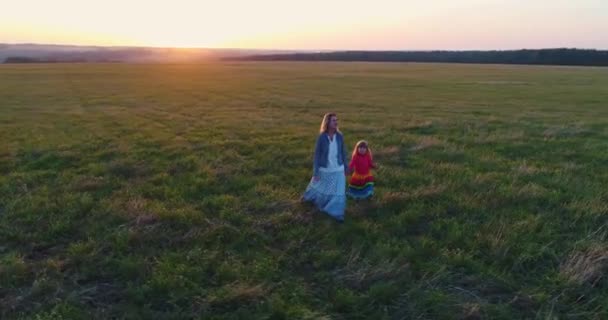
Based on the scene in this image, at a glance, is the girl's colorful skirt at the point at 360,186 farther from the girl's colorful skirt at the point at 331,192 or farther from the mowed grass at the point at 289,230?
the girl's colorful skirt at the point at 331,192

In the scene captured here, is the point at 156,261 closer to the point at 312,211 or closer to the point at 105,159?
the point at 312,211

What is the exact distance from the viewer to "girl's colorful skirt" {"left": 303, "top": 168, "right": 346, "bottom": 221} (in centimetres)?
841

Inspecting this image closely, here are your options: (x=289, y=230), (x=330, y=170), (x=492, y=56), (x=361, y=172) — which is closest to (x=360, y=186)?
(x=361, y=172)

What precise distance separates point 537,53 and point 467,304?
121590mm

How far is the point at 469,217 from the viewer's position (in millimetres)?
8523

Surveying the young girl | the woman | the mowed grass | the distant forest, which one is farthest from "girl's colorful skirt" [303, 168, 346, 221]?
the distant forest

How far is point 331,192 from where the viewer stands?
27.8ft

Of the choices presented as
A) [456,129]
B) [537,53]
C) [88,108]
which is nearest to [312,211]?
[456,129]

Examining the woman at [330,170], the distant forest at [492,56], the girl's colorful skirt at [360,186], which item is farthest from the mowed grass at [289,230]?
the distant forest at [492,56]

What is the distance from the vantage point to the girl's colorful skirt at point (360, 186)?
921 cm

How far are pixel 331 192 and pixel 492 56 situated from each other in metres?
126

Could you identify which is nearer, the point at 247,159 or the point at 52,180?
the point at 52,180

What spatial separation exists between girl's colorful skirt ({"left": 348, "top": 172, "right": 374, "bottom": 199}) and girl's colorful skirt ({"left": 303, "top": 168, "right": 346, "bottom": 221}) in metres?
0.57

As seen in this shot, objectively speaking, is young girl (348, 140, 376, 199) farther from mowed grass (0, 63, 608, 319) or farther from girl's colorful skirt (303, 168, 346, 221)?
girl's colorful skirt (303, 168, 346, 221)
